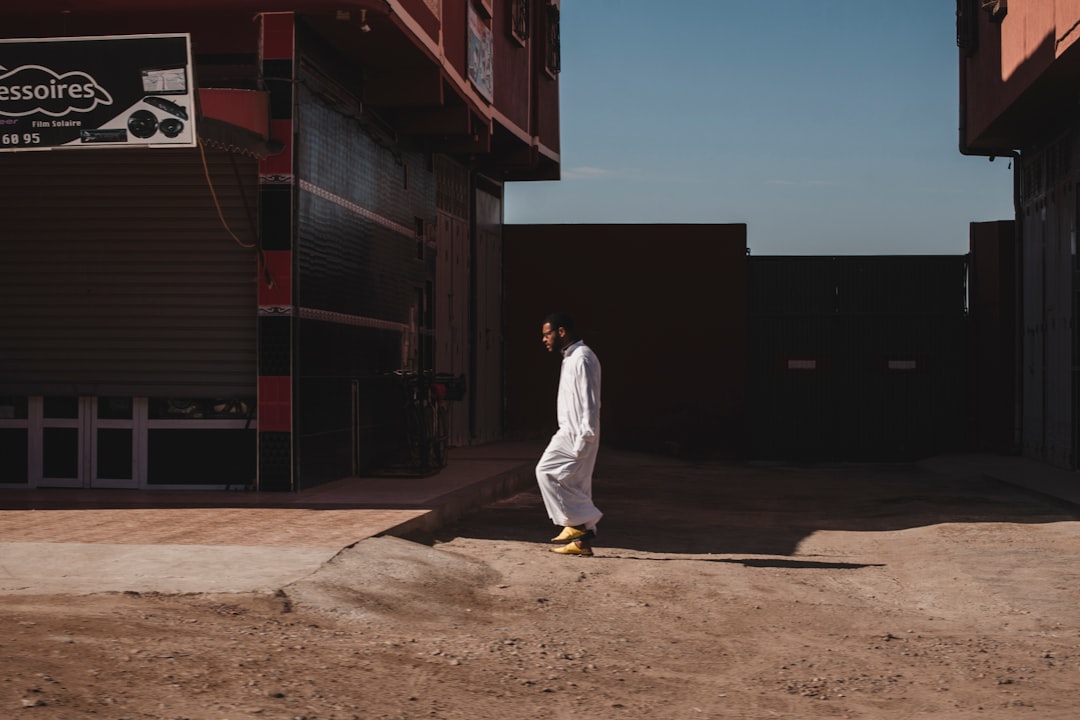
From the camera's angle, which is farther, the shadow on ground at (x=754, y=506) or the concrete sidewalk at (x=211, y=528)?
the shadow on ground at (x=754, y=506)

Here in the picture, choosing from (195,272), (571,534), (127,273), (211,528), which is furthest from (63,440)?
(571,534)

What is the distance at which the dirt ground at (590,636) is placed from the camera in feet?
19.1

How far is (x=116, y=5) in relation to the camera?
11836 mm

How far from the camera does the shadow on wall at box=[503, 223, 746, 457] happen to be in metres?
23.9

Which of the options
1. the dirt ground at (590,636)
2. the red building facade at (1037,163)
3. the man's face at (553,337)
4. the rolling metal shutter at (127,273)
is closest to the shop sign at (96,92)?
the rolling metal shutter at (127,273)

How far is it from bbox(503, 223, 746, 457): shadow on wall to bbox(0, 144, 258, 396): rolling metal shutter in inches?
450

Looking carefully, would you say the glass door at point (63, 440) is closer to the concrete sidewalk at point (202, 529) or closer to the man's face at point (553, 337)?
the concrete sidewalk at point (202, 529)

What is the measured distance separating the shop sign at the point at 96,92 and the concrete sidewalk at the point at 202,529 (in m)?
2.86

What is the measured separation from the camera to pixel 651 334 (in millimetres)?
23922

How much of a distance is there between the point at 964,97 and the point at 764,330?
484 centimetres

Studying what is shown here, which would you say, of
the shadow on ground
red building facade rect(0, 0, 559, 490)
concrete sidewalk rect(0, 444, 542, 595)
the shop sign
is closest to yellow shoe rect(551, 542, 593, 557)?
the shadow on ground

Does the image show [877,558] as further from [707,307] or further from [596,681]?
[707,307]

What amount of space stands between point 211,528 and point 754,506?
709 cm

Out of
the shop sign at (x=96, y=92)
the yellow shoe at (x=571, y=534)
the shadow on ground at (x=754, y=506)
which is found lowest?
the shadow on ground at (x=754, y=506)
